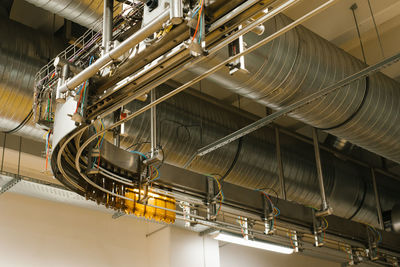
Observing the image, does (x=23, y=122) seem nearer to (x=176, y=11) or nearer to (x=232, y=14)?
(x=176, y=11)

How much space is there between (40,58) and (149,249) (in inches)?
151

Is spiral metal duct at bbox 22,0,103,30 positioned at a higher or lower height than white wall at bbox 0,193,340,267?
higher

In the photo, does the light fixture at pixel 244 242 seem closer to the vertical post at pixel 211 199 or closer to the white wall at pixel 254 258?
the vertical post at pixel 211 199

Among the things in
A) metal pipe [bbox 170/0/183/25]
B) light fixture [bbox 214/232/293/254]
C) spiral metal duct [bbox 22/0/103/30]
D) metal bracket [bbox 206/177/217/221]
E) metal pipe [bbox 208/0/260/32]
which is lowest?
light fixture [bbox 214/232/293/254]

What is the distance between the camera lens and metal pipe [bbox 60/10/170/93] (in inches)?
94.9

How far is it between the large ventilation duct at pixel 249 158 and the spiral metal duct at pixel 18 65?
84 cm

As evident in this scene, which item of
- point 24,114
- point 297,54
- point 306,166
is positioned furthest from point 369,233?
point 24,114

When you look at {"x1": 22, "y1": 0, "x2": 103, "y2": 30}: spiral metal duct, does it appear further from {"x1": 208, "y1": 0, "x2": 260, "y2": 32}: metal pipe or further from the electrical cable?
{"x1": 208, "y1": 0, "x2": 260, "y2": 32}: metal pipe

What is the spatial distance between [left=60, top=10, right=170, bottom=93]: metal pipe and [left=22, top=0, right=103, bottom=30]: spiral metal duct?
1.87 feet

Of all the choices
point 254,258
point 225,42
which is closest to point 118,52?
point 225,42

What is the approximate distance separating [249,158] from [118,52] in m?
2.85

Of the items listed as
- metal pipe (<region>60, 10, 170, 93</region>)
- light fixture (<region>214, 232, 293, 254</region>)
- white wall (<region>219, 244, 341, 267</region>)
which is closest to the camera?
metal pipe (<region>60, 10, 170, 93</region>)

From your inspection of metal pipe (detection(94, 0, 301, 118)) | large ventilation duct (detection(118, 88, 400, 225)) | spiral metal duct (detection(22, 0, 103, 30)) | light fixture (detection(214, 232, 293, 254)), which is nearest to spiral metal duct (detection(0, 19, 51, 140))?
spiral metal duct (detection(22, 0, 103, 30))

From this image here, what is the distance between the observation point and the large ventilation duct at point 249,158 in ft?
15.1
